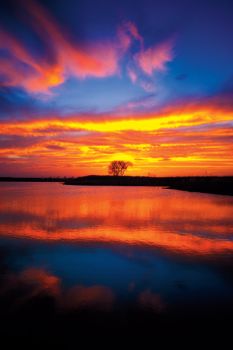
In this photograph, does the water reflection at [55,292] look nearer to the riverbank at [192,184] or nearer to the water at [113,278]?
the water at [113,278]

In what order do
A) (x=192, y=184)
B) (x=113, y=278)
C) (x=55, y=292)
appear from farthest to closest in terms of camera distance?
1. (x=192, y=184)
2. (x=113, y=278)
3. (x=55, y=292)

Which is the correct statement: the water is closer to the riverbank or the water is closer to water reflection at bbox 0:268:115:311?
water reflection at bbox 0:268:115:311

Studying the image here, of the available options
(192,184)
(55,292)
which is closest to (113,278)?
(55,292)

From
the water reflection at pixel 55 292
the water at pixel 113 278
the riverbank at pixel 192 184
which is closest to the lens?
the water at pixel 113 278

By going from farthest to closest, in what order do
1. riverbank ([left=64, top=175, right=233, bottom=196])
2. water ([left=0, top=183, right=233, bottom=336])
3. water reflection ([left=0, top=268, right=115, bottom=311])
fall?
1. riverbank ([left=64, top=175, right=233, bottom=196])
2. water reflection ([left=0, top=268, right=115, bottom=311])
3. water ([left=0, top=183, right=233, bottom=336])

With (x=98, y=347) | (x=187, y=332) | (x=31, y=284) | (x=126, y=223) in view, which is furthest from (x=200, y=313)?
(x=126, y=223)

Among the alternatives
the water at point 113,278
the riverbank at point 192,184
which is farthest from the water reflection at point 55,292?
the riverbank at point 192,184

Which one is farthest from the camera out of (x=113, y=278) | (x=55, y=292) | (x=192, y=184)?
(x=192, y=184)

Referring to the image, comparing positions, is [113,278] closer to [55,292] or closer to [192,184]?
[55,292]

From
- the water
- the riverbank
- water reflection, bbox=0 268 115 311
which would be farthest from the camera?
the riverbank

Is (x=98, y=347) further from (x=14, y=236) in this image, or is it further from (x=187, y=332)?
(x=14, y=236)

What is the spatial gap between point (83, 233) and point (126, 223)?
510cm

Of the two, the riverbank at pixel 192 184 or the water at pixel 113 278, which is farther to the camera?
the riverbank at pixel 192 184

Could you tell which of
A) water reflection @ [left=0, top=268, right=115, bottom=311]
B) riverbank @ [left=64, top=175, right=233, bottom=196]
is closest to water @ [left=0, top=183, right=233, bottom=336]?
water reflection @ [left=0, top=268, right=115, bottom=311]
